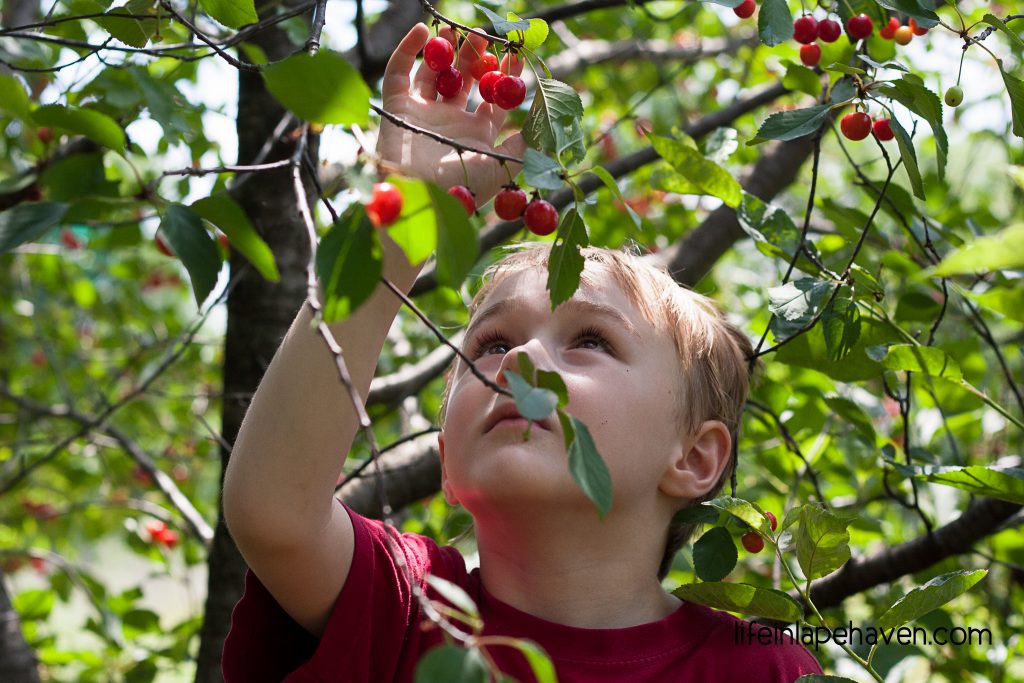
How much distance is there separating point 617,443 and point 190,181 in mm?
1800

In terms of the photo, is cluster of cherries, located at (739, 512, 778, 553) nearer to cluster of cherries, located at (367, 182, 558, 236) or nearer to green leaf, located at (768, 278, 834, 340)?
green leaf, located at (768, 278, 834, 340)

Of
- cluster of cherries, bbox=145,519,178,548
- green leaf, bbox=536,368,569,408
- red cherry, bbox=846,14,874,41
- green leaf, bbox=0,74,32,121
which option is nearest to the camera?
green leaf, bbox=536,368,569,408

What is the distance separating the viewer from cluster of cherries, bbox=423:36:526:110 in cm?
118

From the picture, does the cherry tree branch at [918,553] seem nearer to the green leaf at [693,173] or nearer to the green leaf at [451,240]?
the green leaf at [693,173]

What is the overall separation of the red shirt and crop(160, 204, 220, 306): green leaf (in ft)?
1.64

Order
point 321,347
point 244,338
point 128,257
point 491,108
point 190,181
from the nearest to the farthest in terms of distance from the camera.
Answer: point 321,347 < point 491,108 < point 244,338 < point 190,181 < point 128,257

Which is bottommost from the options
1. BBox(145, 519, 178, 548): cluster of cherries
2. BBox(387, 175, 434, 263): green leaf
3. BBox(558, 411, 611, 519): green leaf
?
BBox(145, 519, 178, 548): cluster of cherries

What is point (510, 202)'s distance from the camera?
3.76 ft

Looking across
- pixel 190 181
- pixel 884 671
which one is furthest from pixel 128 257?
pixel 884 671

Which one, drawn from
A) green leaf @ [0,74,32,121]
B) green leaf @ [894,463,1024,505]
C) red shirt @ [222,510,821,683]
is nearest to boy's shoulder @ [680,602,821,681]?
red shirt @ [222,510,821,683]

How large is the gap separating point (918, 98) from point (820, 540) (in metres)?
0.56

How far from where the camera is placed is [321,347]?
3.78 feet

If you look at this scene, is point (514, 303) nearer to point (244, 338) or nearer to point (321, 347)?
point (321, 347)

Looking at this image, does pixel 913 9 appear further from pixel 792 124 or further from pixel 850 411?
pixel 850 411
